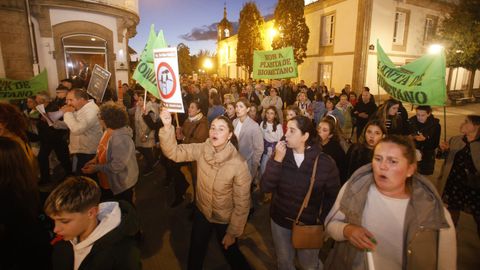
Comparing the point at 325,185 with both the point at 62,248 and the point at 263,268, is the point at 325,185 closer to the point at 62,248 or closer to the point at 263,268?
the point at 263,268

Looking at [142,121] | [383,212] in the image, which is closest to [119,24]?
[142,121]

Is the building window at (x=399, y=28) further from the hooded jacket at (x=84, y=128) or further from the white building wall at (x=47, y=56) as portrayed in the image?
the hooded jacket at (x=84, y=128)

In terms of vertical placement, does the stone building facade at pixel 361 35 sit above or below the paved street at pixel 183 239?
above

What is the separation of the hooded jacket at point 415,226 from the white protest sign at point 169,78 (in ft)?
6.92

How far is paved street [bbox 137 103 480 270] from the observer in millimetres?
3844

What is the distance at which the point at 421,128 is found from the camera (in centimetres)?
556

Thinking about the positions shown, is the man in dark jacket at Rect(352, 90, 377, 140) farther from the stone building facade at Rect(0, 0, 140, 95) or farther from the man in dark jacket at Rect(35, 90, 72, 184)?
the stone building facade at Rect(0, 0, 140, 95)

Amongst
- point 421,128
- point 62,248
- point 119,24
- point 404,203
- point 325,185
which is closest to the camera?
point 62,248

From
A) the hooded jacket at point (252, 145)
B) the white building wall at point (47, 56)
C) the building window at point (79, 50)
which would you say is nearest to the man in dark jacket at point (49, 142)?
the hooded jacket at point (252, 145)

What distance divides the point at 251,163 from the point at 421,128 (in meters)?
3.51

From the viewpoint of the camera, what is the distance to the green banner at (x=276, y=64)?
1026cm

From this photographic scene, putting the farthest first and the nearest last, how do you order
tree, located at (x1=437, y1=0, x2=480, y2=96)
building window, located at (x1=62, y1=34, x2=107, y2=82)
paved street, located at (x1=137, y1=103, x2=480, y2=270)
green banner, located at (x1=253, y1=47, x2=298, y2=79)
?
tree, located at (x1=437, y1=0, x2=480, y2=96)
building window, located at (x1=62, y1=34, x2=107, y2=82)
green banner, located at (x1=253, y1=47, x2=298, y2=79)
paved street, located at (x1=137, y1=103, x2=480, y2=270)

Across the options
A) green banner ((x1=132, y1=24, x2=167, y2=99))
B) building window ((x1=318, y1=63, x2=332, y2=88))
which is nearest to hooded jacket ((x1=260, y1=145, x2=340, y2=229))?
green banner ((x1=132, y1=24, x2=167, y2=99))

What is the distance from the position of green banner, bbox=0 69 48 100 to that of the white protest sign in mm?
6029
